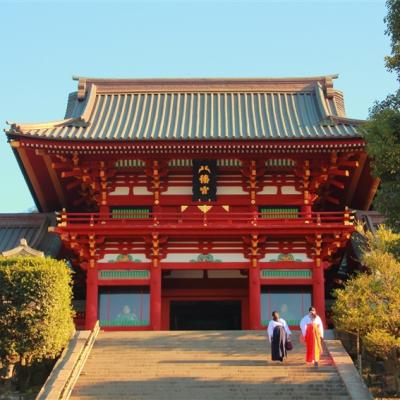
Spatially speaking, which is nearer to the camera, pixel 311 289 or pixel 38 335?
pixel 38 335

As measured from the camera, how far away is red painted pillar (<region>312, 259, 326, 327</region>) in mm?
24766

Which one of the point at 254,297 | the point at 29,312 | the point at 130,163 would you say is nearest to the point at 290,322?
the point at 254,297

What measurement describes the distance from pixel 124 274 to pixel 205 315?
15.4 feet

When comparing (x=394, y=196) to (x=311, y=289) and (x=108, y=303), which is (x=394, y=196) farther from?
(x=108, y=303)

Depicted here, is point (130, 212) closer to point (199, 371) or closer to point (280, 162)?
point (280, 162)

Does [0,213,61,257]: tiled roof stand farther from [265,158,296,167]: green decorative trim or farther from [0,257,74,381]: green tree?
[265,158,296,167]: green decorative trim

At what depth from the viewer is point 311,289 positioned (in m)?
25.7

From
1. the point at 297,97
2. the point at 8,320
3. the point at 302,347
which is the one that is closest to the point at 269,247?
the point at 302,347

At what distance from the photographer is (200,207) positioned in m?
26.0

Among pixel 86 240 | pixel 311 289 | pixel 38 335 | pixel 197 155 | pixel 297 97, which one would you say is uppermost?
pixel 297 97

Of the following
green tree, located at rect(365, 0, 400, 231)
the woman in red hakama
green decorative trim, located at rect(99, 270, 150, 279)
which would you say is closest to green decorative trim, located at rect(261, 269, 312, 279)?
green decorative trim, located at rect(99, 270, 150, 279)

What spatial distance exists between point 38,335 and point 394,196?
9.80 m

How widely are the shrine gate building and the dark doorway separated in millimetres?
53

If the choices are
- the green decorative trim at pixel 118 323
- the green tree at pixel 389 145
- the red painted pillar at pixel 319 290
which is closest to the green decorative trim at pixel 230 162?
the red painted pillar at pixel 319 290
